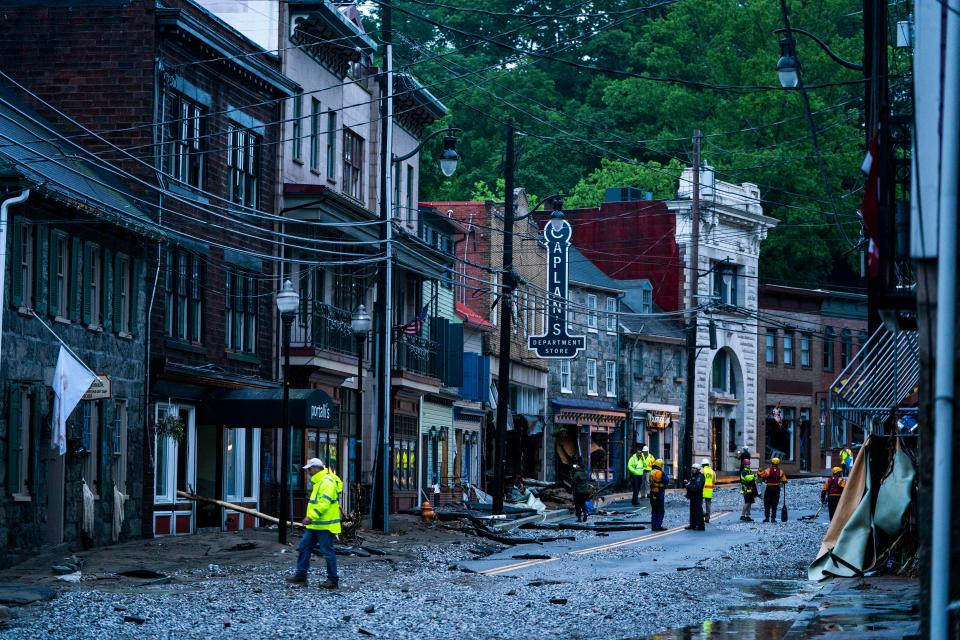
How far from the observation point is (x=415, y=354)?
47875 mm

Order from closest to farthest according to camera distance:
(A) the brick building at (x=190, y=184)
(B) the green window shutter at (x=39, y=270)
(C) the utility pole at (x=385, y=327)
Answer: (B) the green window shutter at (x=39, y=270), (A) the brick building at (x=190, y=184), (C) the utility pole at (x=385, y=327)

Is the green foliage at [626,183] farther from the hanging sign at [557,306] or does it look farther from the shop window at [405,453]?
the shop window at [405,453]

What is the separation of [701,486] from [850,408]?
48.0 ft

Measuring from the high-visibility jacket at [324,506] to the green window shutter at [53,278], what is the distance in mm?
7489

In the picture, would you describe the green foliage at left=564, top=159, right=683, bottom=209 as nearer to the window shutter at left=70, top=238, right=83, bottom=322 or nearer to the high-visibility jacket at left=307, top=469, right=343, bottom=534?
the window shutter at left=70, top=238, right=83, bottom=322

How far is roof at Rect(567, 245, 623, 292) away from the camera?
66031 millimetres

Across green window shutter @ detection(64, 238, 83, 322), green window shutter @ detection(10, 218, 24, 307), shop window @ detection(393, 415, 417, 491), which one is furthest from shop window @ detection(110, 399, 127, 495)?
shop window @ detection(393, 415, 417, 491)

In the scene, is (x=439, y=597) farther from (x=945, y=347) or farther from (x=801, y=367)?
(x=801, y=367)

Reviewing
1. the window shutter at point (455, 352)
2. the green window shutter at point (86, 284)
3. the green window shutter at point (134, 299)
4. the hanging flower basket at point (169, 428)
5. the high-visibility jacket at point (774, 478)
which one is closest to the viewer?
the green window shutter at point (86, 284)

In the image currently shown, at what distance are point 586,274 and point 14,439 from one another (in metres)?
43.2

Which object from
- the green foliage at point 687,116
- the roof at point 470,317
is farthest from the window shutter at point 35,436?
the green foliage at point 687,116

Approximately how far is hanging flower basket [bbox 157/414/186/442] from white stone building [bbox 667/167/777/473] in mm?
42525

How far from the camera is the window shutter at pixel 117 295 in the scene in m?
30.5

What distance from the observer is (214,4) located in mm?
38562
